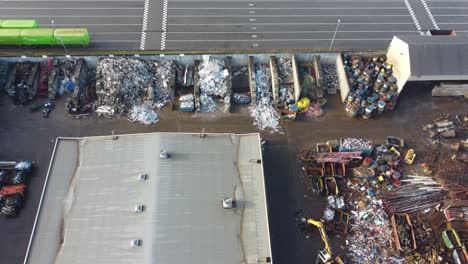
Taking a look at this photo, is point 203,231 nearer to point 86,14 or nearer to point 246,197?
point 246,197

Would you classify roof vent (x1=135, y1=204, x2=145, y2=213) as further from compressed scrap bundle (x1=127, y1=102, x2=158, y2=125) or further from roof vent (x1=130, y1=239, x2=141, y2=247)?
compressed scrap bundle (x1=127, y1=102, x2=158, y2=125)

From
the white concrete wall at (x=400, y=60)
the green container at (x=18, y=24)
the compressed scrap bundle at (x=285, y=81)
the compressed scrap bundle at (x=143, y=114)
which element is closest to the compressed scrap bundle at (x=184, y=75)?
the compressed scrap bundle at (x=143, y=114)

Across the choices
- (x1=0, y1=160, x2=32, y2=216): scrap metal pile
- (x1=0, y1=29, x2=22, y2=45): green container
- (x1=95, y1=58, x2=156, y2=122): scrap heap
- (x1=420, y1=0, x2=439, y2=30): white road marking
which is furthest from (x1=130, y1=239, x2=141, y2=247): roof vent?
(x1=420, y1=0, x2=439, y2=30): white road marking

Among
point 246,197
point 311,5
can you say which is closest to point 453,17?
point 311,5

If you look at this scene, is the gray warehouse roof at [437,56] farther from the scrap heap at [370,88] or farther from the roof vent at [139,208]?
the roof vent at [139,208]

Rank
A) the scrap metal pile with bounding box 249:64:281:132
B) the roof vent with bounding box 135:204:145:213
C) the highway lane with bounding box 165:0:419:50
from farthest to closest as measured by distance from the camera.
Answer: the highway lane with bounding box 165:0:419:50, the scrap metal pile with bounding box 249:64:281:132, the roof vent with bounding box 135:204:145:213

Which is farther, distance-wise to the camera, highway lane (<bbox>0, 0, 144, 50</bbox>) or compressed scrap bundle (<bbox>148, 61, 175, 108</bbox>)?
highway lane (<bbox>0, 0, 144, 50</bbox>)
